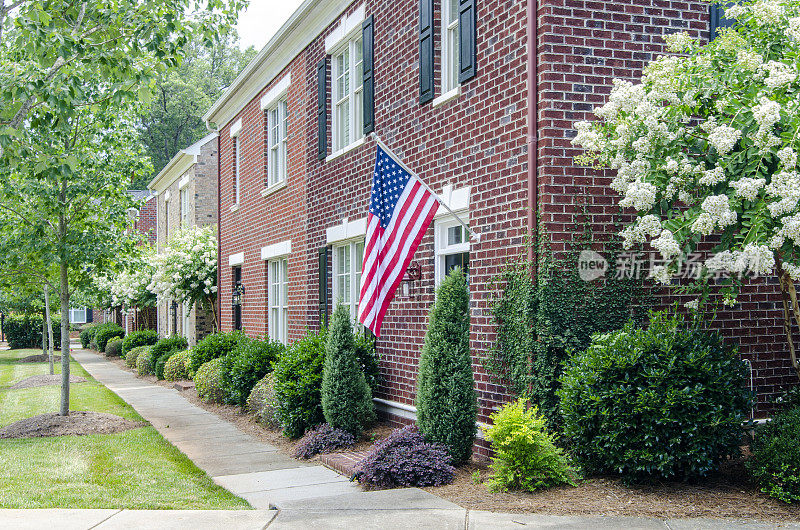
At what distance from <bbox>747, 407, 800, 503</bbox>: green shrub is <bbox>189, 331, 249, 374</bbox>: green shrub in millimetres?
12367

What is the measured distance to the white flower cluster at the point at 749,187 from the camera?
6.08 metres

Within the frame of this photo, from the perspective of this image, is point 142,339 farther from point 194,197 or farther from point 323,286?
point 323,286

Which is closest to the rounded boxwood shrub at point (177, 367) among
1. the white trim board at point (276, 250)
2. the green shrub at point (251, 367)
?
the white trim board at point (276, 250)

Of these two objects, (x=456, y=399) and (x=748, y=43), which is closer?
(x=748, y=43)

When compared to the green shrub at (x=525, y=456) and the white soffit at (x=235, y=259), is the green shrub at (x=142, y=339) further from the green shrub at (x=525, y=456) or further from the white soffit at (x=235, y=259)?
the green shrub at (x=525, y=456)

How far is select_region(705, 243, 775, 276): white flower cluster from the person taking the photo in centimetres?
601

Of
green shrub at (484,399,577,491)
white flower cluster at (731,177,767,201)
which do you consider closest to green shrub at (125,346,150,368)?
green shrub at (484,399,577,491)

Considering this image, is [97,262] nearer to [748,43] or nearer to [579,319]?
[579,319]

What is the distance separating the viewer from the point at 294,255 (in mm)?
15016

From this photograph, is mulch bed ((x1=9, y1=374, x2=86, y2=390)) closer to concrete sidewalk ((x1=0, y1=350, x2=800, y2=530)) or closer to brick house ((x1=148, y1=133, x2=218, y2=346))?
brick house ((x1=148, y1=133, x2=218, y2=346))

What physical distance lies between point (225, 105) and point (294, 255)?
709 cm

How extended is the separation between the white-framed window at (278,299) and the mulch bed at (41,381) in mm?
6791

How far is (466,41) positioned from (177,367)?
1424cm

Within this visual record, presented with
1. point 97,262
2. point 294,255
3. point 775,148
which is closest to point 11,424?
point 97,262
